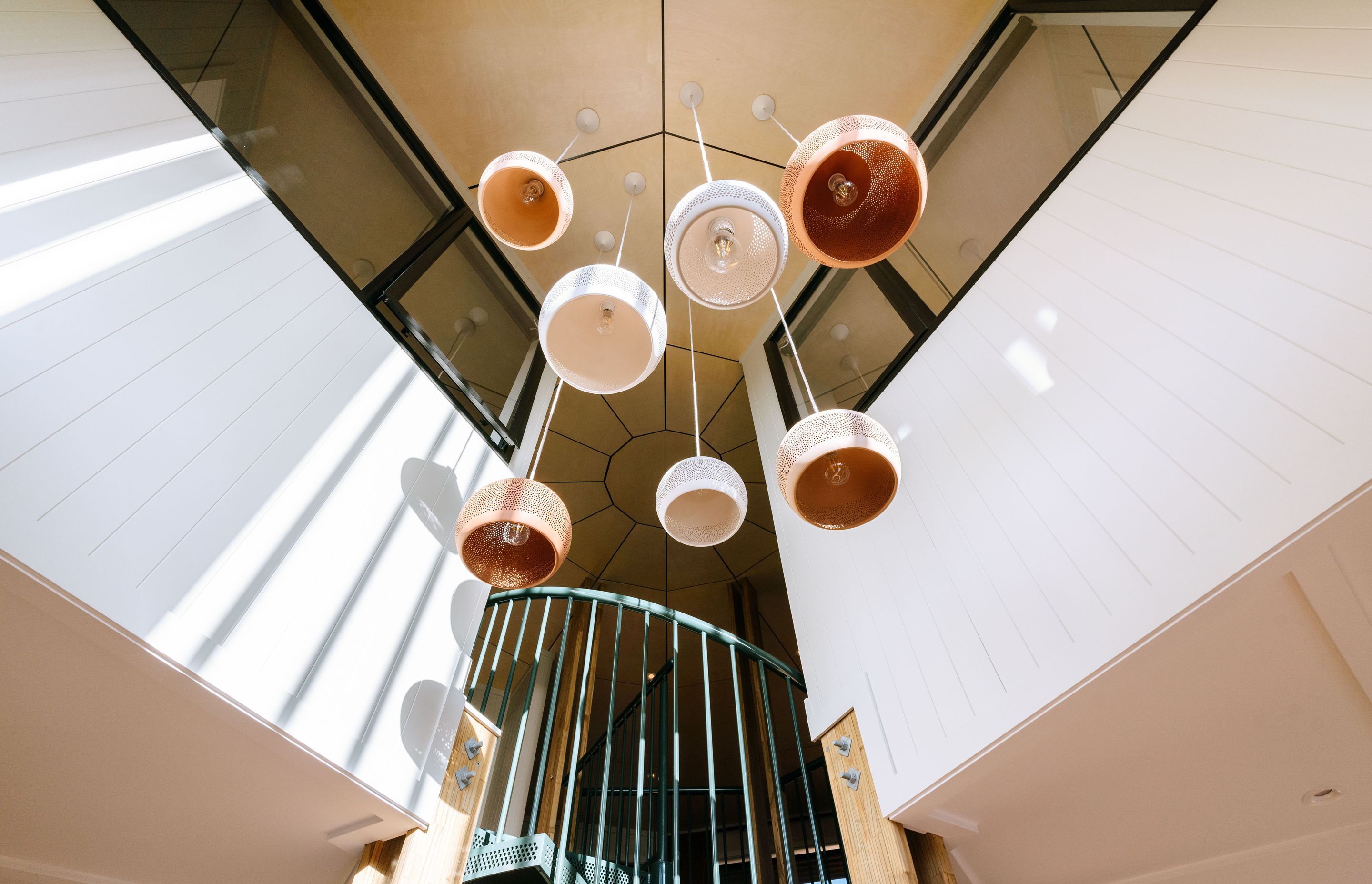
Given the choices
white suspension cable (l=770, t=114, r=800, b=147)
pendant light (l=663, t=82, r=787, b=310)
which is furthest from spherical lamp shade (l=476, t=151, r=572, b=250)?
white suspension cable (l=770, t=114, r=800, b=147)

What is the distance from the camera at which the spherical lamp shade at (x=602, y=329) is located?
6.81 feet

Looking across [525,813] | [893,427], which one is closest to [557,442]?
[893,427]

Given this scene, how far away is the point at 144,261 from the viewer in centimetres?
203

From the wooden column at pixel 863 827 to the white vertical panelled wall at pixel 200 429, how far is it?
158 cm

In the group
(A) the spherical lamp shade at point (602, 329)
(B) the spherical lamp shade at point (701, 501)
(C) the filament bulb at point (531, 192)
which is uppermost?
(C) the filament bulb at point (531, 192)

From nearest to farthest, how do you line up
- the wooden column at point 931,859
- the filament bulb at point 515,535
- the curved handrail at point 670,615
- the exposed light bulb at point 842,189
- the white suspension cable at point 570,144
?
the exposed light bulb at point 842,189 → the filament bulb at point 515,535 → the wooden column at point 931,859 → the curved handrail at point 670,615 → the white suspension cable at point 570,144

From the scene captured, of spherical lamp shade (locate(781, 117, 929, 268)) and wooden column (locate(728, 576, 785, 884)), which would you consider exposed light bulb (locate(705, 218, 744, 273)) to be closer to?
spherical lamp shade (locate(781, 117, 929, 268))

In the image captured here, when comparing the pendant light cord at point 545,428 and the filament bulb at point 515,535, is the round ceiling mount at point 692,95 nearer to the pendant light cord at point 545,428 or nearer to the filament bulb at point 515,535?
the pendant light cord at point 545,428

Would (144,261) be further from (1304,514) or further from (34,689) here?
(1304,514)

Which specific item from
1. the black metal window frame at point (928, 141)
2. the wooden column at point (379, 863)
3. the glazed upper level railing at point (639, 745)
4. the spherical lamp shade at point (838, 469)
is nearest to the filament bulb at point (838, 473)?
the spherical lamp shade at point (838, 469)

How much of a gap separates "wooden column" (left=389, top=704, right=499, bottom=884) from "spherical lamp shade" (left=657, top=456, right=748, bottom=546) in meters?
1.23

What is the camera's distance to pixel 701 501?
7.97ft

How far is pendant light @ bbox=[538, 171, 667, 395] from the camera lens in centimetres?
208

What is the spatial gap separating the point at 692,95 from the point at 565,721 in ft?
17.9
